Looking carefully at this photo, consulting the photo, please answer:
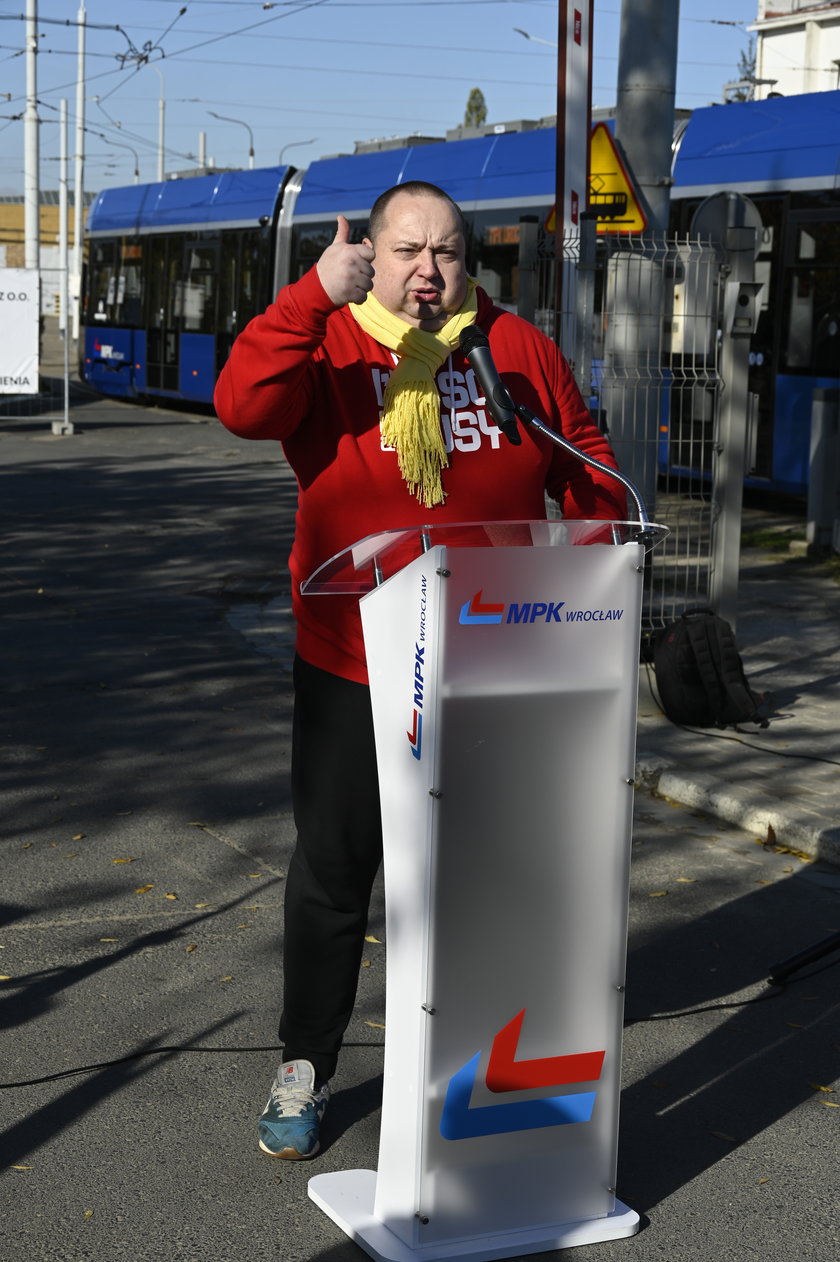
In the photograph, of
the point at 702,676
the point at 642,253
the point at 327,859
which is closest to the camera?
the point at 327,859

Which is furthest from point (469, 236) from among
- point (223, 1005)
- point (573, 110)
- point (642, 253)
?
point (223, 1005)

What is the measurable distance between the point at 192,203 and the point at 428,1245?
24672 mm

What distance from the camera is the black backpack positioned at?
24.2ft

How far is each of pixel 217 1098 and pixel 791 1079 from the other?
1.41m

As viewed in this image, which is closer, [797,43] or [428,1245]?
[428,1245]

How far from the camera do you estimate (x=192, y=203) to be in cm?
2606

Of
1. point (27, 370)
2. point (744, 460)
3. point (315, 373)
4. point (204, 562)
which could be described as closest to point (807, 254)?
point (204, 562)

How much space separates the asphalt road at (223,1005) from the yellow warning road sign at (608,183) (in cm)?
291

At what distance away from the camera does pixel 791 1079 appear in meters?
3.99

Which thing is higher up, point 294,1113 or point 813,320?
point 813,320

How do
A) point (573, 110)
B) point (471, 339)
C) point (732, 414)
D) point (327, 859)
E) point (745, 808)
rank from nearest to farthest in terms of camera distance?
point (471, 339), point (327, 859), point (745, 808), point (573, 110), point (732, 414)

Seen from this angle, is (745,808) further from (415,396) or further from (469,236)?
(469,236)

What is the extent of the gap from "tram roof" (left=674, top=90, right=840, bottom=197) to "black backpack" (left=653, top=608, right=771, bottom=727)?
26.8 feet

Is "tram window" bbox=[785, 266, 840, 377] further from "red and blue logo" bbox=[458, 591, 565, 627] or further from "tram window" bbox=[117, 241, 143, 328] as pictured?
"tram window" bbox=[117, 241, 143, 328]
